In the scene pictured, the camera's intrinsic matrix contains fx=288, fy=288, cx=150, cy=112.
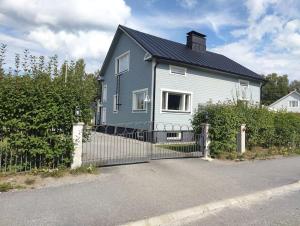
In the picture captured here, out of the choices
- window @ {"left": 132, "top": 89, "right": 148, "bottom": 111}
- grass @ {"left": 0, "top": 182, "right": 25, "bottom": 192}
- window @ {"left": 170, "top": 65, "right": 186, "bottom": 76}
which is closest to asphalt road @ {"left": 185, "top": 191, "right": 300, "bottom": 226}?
grass @ {"left": 0, "top": 182, "right": 25, "bottom": 192}

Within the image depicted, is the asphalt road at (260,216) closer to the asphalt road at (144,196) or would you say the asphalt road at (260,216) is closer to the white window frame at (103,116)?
the asphalt road at (144,196)

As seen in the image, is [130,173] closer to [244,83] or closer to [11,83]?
[11,83]

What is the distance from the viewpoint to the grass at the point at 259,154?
1091cm

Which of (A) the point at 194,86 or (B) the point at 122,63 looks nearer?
(A) the point at 194,86

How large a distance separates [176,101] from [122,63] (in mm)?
5953

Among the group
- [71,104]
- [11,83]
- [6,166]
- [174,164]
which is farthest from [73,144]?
[174,164]

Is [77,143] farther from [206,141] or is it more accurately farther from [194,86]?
[194,86]

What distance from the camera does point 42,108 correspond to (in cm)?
719

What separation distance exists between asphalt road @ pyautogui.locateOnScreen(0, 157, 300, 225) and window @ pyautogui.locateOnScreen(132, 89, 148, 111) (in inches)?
353

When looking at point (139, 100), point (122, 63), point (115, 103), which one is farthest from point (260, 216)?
point (122, 63)

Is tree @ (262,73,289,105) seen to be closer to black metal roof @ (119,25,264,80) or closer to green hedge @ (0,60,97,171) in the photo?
black metal roof @ (119,25,264,80)

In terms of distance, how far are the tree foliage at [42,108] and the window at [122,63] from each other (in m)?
12.9

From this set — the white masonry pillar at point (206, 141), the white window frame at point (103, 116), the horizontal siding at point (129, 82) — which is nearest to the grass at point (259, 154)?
the white masonry pillar at point (206, 141)

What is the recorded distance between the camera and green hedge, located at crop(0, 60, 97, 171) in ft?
22.7
